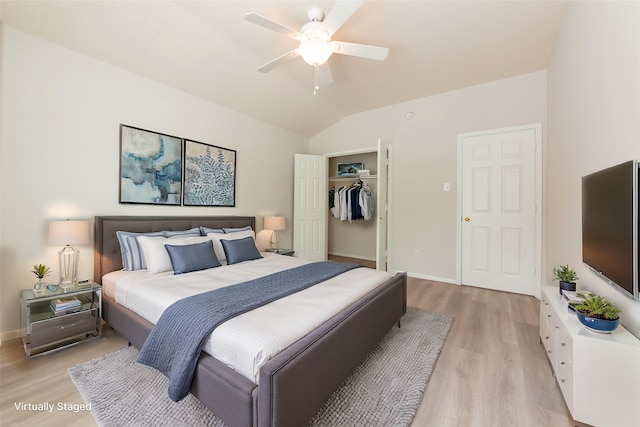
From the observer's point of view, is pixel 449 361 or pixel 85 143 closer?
pixel 449 361

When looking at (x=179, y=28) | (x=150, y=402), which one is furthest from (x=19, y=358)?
(x=179, y=28)

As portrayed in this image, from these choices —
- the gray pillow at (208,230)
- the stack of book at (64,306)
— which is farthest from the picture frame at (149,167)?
the stack of book at (64,306)

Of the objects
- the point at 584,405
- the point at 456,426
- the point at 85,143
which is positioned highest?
the point at 85,143

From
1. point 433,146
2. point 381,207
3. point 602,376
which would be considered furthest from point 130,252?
point 433,146

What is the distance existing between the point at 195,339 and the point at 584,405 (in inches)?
77.0

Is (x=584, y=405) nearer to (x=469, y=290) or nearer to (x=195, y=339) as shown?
(x=195, y=339)

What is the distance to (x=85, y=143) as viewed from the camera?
2434 mm

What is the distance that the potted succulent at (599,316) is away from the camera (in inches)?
50.8

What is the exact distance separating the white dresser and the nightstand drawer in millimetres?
3272

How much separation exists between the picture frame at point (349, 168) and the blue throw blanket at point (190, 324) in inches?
155

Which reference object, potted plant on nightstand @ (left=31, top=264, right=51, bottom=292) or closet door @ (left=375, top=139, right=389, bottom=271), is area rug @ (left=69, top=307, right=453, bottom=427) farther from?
closet door @ (left=375, top=139, right=389, bottom=271)

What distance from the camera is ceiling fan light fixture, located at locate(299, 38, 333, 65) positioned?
82.6 inches

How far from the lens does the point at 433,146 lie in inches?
159

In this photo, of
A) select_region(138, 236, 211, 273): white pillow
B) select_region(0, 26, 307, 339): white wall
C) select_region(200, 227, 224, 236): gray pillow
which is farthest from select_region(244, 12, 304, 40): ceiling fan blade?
select_region(200, 227, 224, 236): gray pillow
